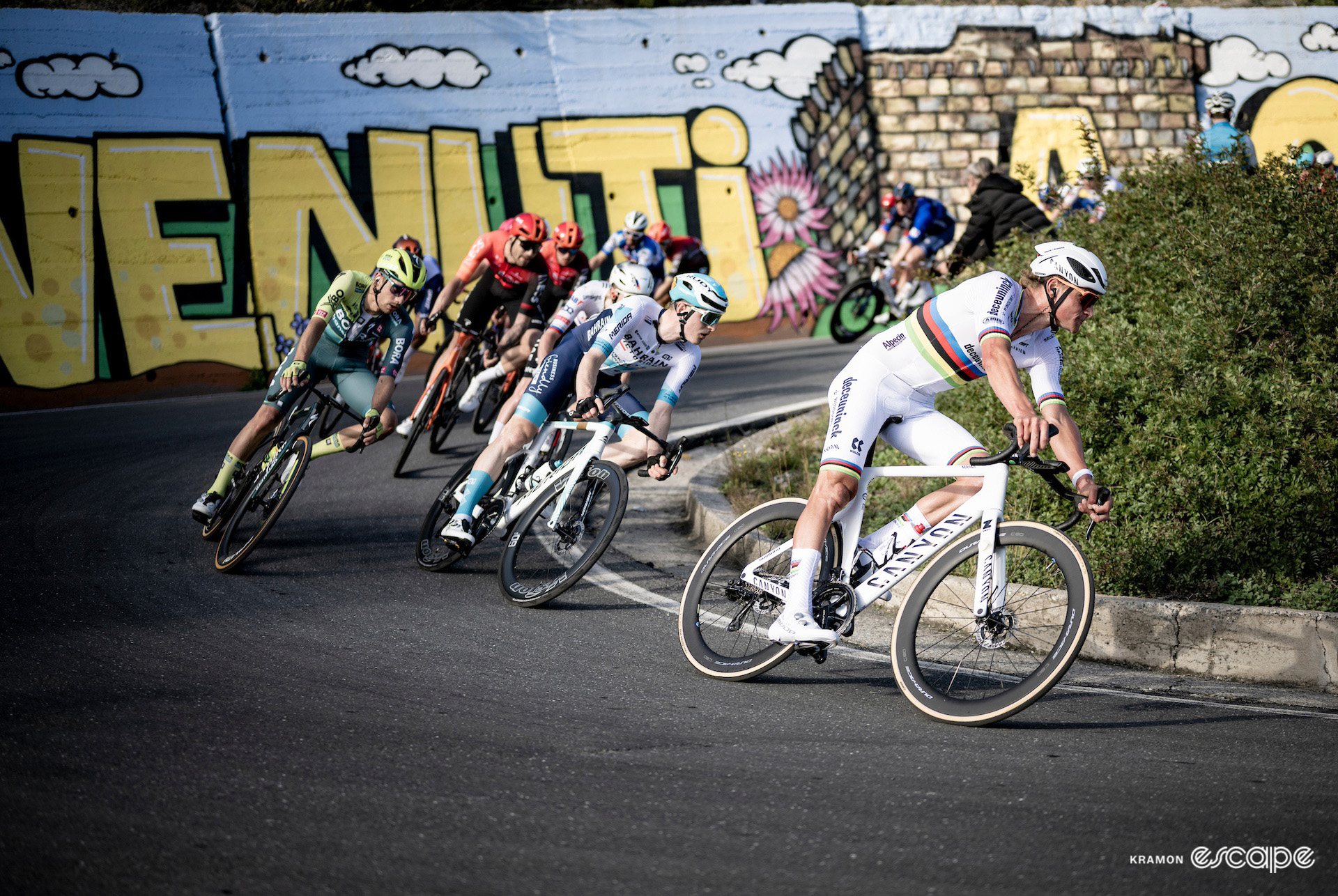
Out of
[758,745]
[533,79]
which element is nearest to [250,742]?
[758,745]

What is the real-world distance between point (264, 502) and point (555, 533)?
2114mm

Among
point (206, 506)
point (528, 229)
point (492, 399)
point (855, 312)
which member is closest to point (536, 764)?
point (206, 506)

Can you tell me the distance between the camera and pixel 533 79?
65.6 feet

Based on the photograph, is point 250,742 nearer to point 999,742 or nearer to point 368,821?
point 368,821

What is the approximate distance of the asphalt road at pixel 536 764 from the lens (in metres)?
3.38

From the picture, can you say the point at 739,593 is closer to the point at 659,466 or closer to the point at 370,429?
the point at 659,466

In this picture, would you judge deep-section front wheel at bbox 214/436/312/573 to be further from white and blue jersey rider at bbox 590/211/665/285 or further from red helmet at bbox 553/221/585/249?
white and blue jersey rider at bbox 590/211/665/285

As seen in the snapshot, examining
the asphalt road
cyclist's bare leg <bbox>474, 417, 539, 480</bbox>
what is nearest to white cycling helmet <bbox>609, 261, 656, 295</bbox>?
cyclist's bare leg <bbox>474, 417, 539, 480</bbox>

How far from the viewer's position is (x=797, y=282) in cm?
2156

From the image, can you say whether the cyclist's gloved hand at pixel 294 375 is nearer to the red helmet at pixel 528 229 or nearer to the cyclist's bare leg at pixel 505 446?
the cyclist's bare leg at pixel 505 446

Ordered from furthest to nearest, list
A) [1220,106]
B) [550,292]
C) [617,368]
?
1. [550,292]
2. [1220,106]
3. [617,368]

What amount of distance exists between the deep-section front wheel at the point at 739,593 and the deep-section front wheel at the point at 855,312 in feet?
40.6

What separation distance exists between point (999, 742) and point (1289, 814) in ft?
3.40

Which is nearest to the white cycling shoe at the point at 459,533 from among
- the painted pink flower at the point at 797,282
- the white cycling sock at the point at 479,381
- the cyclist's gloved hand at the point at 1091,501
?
the cyclist's gloved hand at the point at 1091,501
